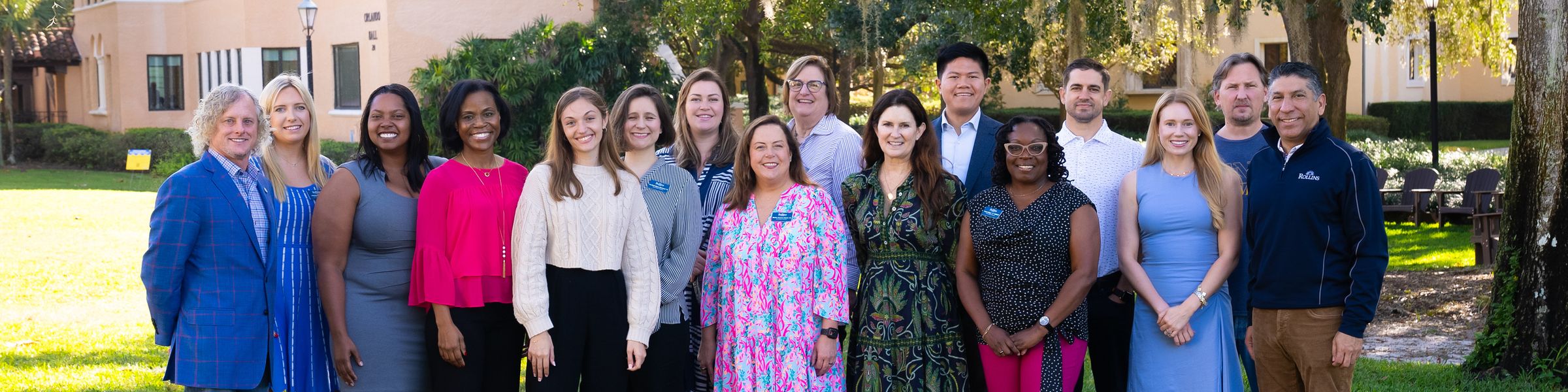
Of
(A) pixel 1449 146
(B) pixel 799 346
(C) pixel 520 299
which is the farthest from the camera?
(A) pixel 1449 146

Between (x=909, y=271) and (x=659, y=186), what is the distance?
1050mm

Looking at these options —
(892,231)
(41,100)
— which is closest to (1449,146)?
(892,231)

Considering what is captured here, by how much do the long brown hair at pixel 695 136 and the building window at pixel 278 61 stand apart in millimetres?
22224

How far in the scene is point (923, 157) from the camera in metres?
4.75

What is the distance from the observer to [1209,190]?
4660 millimetres

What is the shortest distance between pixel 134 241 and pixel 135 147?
15648 millimetres

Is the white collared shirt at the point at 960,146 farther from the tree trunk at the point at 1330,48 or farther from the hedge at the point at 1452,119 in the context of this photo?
the hedge at the point at 1452,119

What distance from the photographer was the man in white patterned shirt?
495cm

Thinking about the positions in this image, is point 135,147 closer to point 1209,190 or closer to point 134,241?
point 134,241

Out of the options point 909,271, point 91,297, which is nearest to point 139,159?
point 91,297

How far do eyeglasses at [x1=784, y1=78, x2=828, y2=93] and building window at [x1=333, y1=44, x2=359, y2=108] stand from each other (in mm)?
20136

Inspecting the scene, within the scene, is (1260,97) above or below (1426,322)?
above

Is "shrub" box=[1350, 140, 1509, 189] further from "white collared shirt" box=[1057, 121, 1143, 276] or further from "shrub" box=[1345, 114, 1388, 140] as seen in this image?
"white collared shirt" box=[1057, 121, 1143, 276]

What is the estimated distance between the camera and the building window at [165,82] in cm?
3014
